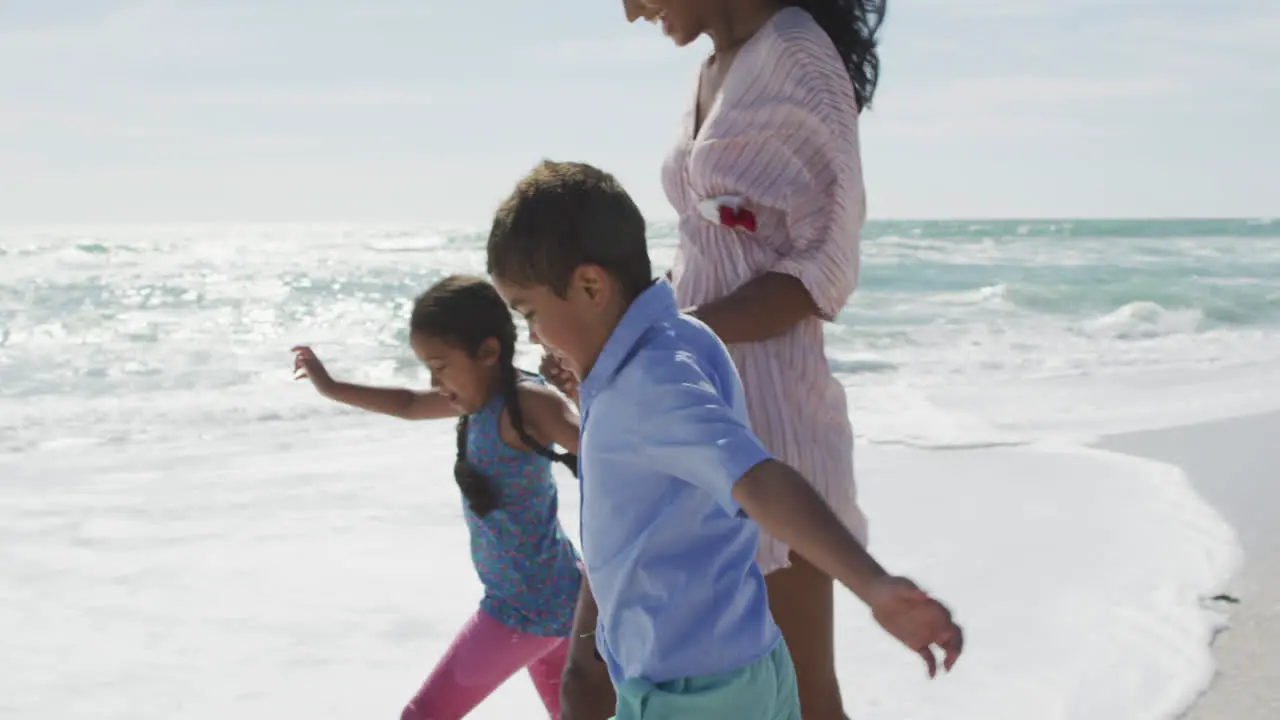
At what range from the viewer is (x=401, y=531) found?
5941 millimetres

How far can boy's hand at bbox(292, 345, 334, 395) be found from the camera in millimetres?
3225

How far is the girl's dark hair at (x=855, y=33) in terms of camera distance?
2.32 m

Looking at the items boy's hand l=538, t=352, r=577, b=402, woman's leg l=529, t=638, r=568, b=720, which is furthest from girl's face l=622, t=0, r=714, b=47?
woman's leg l=529, t=638, r=568, b=720

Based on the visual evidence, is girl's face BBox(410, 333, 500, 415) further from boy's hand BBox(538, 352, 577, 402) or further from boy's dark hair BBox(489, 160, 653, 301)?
boy's dark hair BBox(489, 160, 653, 301)

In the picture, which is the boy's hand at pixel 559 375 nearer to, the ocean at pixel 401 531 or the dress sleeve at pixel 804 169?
the dress sleeve at pixel 804 169

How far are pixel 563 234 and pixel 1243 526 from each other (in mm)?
4517

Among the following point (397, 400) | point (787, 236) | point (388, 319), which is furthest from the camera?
point (388, 319)

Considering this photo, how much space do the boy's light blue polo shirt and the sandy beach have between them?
231cm

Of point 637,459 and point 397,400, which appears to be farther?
point 397,400

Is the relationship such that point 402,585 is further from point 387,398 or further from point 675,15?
point 675,15

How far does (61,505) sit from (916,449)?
407cm

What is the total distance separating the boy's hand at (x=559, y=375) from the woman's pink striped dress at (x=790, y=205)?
230 mm

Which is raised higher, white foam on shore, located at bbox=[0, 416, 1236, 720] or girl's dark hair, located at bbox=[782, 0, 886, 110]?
girl's dark hair, located at bbox=[782, 0, 886, 110]

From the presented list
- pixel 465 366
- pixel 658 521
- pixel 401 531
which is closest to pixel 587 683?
pixel 658 521
